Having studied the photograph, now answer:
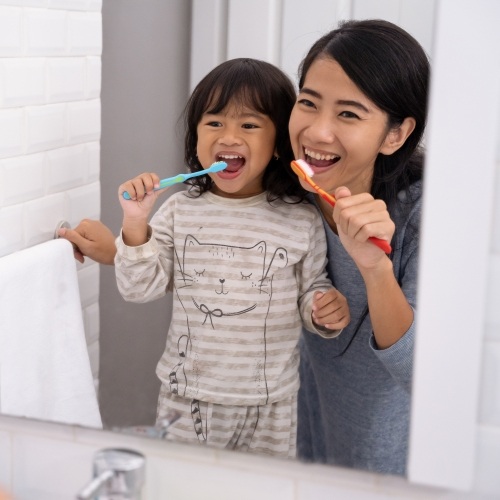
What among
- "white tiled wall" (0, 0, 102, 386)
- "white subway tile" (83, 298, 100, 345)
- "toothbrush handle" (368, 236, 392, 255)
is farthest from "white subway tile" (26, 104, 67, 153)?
"toothbrush handle" (368, 236, 392, 255)

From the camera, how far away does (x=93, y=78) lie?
38.1 inches

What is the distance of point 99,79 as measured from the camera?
96 cm

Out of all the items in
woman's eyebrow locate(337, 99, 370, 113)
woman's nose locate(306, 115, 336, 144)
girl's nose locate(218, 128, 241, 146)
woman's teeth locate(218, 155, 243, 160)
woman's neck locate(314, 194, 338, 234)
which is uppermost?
woman's eyebrow locate(337, 99, 370, 113)

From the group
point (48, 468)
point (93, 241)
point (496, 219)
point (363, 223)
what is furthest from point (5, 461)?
point (496, 219)

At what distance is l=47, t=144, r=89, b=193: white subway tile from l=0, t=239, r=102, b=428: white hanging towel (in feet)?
0.24

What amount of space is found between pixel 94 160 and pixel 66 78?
118 mm

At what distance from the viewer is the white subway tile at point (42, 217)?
103 cm

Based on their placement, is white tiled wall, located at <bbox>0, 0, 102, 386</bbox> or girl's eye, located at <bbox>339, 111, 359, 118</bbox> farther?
white tiled wall, located at <bbox>0, 0, 102, 386</bbox>

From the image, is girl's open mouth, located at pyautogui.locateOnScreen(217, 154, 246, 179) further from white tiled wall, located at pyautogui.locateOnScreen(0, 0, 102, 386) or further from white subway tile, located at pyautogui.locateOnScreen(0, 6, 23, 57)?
white subway tile, located at pyautogui.locateOnScreen(0, 6, 23, 57)

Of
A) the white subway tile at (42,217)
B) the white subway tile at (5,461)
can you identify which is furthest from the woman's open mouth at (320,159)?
the white subway tile at (5,461)

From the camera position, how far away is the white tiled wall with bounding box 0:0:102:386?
97 centimetres

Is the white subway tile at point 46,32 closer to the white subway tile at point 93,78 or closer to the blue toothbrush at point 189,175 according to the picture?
the white subway tile at point 93,78

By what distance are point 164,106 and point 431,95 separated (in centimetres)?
30

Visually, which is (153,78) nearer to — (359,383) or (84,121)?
(84,121)
